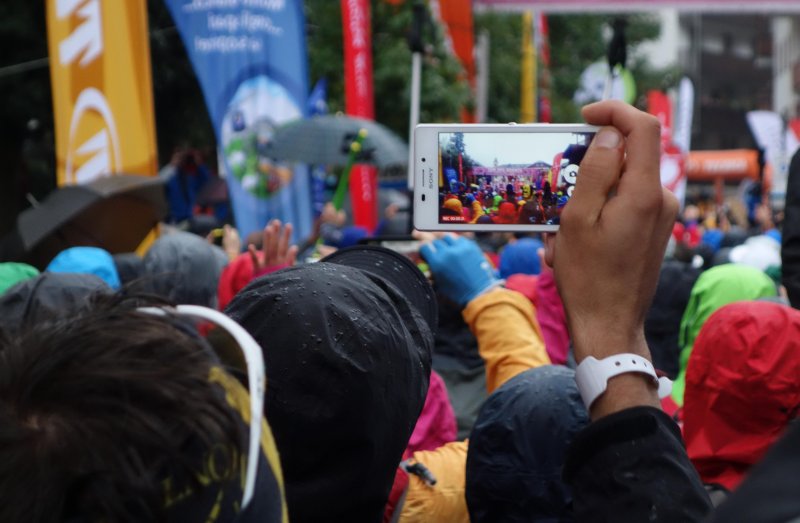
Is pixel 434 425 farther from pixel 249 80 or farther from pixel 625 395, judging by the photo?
pixel 249 80

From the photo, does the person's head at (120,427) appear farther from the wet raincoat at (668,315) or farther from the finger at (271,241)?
the wet raincoat at (668,315)

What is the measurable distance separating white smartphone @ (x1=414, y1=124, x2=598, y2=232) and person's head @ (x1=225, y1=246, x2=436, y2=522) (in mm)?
237

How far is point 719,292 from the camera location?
A: 4.96m

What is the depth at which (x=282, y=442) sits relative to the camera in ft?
5.35

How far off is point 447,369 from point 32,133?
16.4 metres

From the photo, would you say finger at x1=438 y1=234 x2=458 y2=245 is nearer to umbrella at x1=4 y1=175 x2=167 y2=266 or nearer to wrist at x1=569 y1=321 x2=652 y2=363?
wrist at x1=569 y1=321 x2=652 y2=363

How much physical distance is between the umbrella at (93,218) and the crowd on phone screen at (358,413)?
3182 millimetres

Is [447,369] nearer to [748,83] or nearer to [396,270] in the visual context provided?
[396,270]

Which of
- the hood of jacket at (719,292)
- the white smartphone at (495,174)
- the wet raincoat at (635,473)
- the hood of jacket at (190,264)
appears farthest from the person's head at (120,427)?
the hood of jacket at (719,292)

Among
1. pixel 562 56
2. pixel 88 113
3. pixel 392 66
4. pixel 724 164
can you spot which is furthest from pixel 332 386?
pixel 724 164

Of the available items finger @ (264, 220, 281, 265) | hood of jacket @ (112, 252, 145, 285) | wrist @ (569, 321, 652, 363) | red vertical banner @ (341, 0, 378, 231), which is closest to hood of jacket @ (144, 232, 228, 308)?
hood of jacket @ (112, 252, 145, 285)

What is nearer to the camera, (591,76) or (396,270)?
(396,270)

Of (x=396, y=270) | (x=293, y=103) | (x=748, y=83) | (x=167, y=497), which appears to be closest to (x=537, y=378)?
(x=396, y=270)

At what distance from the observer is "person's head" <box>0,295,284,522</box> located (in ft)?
3.27
